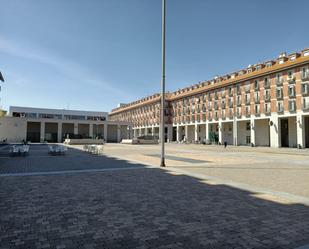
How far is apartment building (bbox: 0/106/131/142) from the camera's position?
172 ft

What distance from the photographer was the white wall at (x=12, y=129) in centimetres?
5150

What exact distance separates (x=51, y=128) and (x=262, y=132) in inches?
Answer: 1999

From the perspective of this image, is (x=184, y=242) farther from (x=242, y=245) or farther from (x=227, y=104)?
(x=227, y=104)

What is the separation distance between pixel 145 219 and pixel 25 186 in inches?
205

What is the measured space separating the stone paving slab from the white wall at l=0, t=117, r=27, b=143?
5074cm

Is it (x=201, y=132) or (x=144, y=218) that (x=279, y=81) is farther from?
(x=144, y=218)

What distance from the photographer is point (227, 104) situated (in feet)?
196

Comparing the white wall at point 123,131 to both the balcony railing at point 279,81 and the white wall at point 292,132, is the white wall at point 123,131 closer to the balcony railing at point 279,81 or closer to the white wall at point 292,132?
the balcony railing at point 279,81

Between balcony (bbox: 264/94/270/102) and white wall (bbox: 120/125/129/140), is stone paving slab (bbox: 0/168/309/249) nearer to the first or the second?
balcony (bbox: 264/94/270/102)

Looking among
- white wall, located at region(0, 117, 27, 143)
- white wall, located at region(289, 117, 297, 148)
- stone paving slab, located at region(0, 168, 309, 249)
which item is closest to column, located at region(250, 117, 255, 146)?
white wall, located at region(289, 117, 297, 148)

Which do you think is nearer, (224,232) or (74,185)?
(224,232)

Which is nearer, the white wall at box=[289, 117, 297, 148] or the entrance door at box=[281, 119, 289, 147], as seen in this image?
the white wall at box=[289, 117, 297, 148]

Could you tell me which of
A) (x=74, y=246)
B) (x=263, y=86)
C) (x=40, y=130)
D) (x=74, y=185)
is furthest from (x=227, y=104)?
(x=74, y=246)

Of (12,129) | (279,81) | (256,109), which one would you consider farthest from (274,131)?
(12,129)
